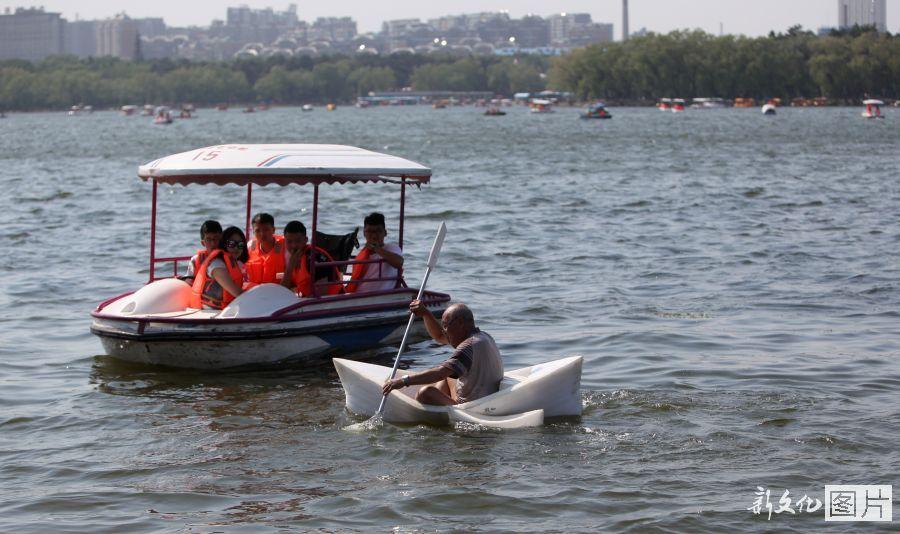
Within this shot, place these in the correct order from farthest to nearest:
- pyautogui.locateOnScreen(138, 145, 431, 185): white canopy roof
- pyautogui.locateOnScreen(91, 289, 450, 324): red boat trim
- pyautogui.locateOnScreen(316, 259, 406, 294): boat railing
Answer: pyautogui.locateOnScreen(316, 259, 406, 294): boat railing, pyautogui.locateOnScreen(138, 145, 431, 185): white canopy roof, pyautogui.locateOnScreen(91, 289, 450, 324): red boat trim

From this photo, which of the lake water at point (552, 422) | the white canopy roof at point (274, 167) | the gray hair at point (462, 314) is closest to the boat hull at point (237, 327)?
the lake water at point (552, 422)

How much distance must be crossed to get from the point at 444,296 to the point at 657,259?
28.8 feet

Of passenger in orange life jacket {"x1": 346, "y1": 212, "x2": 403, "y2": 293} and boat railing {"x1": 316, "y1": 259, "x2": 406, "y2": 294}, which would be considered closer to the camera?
boat railing {"x1": 316, "y1": 259, "x2": 406, "y2": 294}

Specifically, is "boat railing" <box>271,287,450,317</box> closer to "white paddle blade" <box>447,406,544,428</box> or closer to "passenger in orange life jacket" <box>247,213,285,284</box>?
"passenger in orange life jacket" <box>247,213,285,284</box>

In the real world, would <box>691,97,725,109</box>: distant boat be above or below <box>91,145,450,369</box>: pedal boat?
above

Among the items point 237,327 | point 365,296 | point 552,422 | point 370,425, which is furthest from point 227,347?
point 552,422

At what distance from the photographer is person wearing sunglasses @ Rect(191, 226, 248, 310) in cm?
1404

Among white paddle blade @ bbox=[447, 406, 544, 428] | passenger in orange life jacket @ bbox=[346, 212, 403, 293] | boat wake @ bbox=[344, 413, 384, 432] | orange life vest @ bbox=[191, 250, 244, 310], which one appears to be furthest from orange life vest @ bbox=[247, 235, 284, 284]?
white paddle blade @ bbox=[447, 406, 544, 428]

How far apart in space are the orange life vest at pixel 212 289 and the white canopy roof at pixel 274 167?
0.91 metres

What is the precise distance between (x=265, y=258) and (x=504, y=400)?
13.7ft

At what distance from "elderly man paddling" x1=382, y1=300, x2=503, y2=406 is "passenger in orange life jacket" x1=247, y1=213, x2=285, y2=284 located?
3347mm

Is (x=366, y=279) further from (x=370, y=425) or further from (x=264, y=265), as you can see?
(x=370, y=425)

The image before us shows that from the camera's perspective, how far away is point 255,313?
1397cm

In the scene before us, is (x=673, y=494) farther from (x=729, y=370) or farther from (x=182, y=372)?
(x=182, y=372)
